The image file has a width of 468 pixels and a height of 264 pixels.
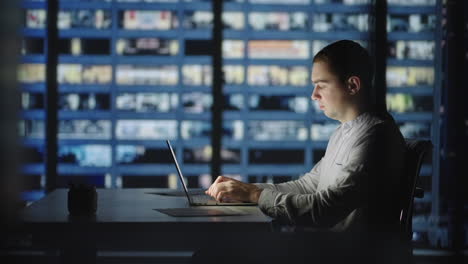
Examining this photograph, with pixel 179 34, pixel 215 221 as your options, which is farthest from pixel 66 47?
pixel 215 221

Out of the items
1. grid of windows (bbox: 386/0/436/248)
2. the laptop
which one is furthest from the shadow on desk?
grid of windows (bbox: 386/0/436/248)

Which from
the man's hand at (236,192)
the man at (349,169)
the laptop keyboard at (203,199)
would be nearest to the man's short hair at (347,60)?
the man at (349,169)

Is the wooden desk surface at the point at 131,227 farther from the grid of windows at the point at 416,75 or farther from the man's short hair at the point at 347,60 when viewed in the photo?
the grid of windows at the point at 416,75

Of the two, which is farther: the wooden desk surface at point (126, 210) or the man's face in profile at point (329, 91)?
the man's face in profile at point (329, 91)

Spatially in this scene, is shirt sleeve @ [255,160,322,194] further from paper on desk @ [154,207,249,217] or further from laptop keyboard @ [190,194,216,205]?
paper on desk @ [154,207,249,217]

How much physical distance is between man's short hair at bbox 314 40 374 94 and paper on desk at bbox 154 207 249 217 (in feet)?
1.78

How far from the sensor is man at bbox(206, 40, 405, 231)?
1642 mm

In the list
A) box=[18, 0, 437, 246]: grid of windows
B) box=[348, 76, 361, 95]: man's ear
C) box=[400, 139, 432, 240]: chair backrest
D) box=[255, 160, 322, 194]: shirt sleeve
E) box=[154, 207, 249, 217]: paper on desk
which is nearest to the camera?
box=[154, 207, 249, 217]: paper on desk

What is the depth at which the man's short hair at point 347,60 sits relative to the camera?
1829 mm

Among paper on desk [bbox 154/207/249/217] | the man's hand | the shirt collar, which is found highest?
the shirt collar

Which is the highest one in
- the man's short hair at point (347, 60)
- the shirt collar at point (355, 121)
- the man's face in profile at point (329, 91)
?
the man's short hair at point (347, 60)

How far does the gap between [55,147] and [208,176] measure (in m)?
1.14

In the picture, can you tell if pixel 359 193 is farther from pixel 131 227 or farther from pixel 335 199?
pixel 131 227

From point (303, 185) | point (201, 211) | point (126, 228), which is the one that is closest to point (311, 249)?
point (201, 211)
